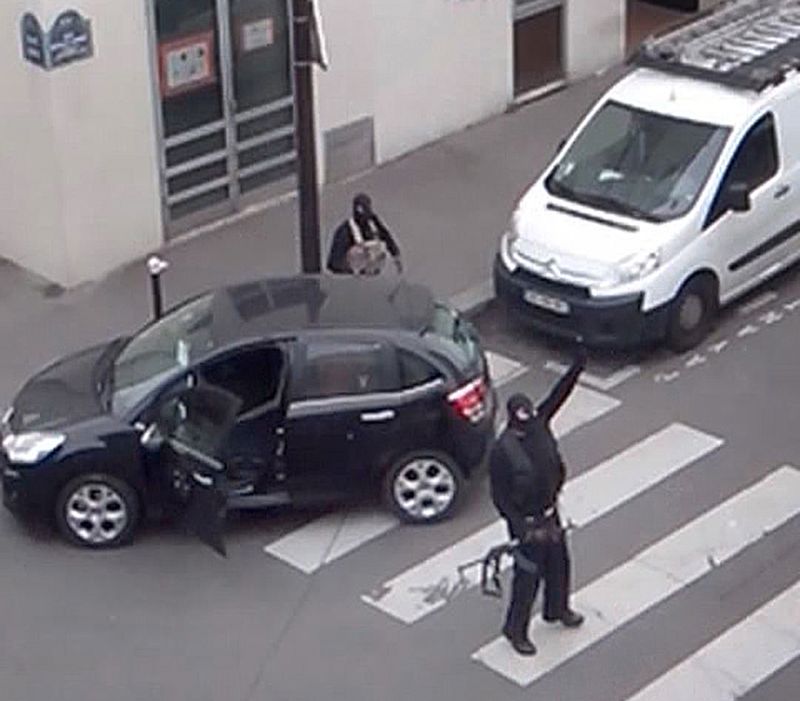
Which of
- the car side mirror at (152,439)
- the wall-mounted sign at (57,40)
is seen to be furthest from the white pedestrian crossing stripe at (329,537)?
the wall-mounted sign at (57,40)

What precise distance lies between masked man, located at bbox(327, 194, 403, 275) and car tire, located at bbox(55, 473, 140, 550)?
133 inches

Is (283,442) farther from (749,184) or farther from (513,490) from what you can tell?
(749,184)

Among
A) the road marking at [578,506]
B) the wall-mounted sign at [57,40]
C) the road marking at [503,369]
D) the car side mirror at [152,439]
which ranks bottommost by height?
the road marking at [503,369]

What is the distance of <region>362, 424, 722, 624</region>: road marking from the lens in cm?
1588

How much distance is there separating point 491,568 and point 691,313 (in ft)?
12.2

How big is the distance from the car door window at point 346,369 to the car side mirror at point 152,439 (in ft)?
3.26

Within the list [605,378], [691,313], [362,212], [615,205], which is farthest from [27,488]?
[691,313]

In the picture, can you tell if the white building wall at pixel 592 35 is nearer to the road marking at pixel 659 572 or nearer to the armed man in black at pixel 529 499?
the road marking at pixel 659 572

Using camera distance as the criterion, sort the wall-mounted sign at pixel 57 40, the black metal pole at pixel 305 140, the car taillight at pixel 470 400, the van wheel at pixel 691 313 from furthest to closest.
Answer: the wall-mounted sign at pixel 57 40 < the van wheel at pixel 691 313 < the black metal pole at pixel 305 140 < the car taillight at pixel 470 400

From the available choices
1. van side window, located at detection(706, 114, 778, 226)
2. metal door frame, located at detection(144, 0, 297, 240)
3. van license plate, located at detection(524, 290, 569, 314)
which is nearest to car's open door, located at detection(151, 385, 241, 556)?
van license plate, located at detection(524, 290, 569, 314)

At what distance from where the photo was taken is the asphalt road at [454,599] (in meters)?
15.0

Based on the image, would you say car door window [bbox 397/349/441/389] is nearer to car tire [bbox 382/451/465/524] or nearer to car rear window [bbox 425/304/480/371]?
car rear window [bbox 425/304/480/371]

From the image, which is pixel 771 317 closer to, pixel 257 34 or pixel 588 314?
pixel 588 314

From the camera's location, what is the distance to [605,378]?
18.7 meters
